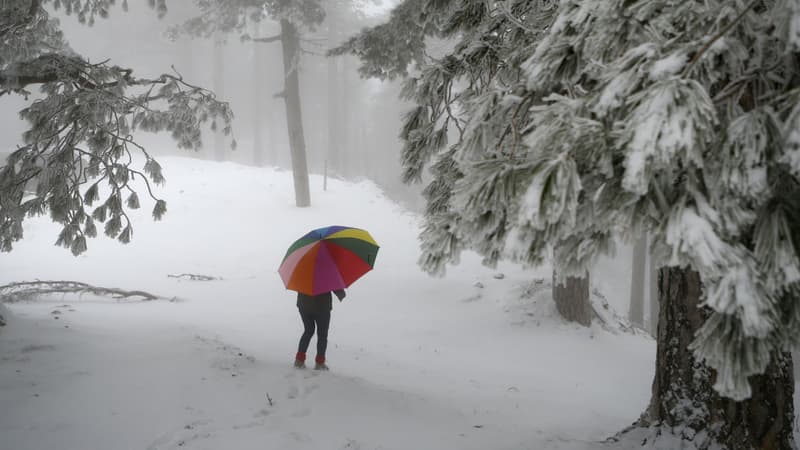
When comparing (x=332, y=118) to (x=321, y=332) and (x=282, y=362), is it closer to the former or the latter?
(x=282, y=362)

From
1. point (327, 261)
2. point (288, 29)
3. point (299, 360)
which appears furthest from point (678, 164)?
point (288, 29)

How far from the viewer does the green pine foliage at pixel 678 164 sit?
1.55m

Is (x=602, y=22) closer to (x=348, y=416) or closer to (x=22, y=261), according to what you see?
(x=348, y=416)

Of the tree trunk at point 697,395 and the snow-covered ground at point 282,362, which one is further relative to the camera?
the snow-covered ground at point 282,362

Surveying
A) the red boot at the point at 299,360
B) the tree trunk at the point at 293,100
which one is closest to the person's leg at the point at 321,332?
the red boot at the point at 299,360

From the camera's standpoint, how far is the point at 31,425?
373 cm

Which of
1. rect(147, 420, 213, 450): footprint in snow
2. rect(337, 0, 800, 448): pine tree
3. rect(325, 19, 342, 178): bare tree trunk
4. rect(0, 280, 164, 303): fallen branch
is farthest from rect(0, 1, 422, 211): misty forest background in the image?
rect(337, 0, 800, 448): pine tree

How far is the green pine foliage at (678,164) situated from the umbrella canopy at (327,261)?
2914 mm

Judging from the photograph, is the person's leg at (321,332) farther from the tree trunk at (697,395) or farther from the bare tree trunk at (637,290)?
the bare tree trunk at (637,290)

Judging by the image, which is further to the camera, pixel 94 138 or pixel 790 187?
pixel 94 138

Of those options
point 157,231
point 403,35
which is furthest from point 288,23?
point 403,35

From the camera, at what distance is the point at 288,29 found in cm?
1522

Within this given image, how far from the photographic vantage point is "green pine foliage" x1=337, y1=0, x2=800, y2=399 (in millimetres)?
1553

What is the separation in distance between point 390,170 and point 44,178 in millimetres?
40270
